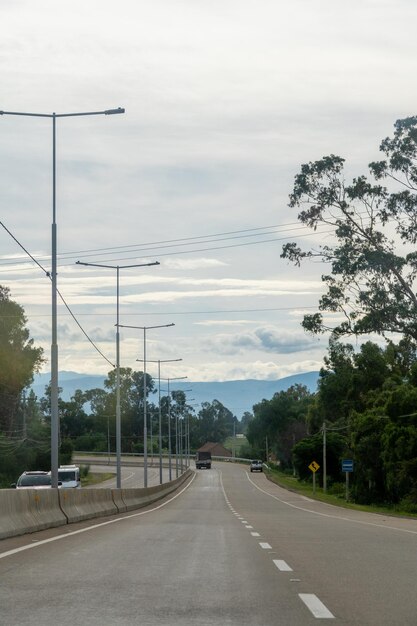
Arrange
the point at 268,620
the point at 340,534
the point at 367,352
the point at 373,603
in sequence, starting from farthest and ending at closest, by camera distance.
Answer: the point at 367,352
the point at 340,534
the point at 373,603
the point at 268,620

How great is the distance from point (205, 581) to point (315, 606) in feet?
7.12

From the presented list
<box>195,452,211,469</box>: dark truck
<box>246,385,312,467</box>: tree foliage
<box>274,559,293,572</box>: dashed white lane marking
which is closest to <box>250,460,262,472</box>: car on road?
<box>195,452,211,469</box>: dark truck

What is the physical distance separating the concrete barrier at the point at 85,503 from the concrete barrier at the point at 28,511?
952mm

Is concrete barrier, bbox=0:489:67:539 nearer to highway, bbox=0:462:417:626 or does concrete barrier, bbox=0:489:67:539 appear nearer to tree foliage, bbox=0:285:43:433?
highway, bbox=0:462:417:626

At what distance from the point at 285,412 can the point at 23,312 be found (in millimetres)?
89474

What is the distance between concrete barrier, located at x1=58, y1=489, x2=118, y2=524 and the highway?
6171 mm

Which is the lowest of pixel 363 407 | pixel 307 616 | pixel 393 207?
pixel 307 616

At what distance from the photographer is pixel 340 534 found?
21.7 meters

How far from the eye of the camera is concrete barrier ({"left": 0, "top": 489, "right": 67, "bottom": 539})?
60.5 feet

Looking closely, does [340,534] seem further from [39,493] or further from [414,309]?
[414,309]

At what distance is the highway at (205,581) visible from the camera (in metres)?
9.02

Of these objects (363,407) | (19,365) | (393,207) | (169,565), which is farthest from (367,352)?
(169,565)

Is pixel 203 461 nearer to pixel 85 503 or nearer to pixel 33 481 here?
pixel 33 481

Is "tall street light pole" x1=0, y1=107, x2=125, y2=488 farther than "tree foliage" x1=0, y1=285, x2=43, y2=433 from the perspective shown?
No
